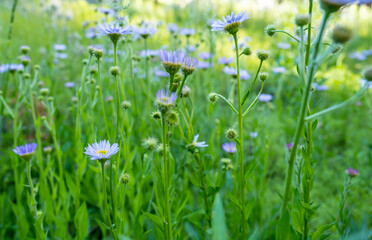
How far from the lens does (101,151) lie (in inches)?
45.3

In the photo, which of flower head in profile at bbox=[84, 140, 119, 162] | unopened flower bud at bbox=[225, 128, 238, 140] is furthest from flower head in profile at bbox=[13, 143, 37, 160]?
unopened flower bud at bbox=[225, 128, 238, 140]

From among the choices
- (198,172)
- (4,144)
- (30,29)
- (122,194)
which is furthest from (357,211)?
(30,29)

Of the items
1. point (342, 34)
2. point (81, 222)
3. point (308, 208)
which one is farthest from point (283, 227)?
point (81, 222)

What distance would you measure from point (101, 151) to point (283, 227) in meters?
0.69

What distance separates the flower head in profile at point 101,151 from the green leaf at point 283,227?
0.61 m

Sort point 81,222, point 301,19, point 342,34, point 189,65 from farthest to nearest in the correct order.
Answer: point 81,222 < point 189,65 < point 301,19 < point 342,34

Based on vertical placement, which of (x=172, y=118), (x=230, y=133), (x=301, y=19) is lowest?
(x=230, y=133)

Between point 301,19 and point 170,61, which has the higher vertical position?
point 301,19

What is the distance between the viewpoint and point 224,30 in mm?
1101

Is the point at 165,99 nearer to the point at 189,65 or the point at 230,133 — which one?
the point at 189,65

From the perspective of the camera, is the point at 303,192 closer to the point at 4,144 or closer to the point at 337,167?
the point at 337,167

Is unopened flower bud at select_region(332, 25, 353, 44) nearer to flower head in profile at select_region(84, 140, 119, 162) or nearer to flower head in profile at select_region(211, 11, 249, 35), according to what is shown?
flower head in profile at select_region(211, 11, 249, 35)

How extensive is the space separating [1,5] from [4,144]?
596cm

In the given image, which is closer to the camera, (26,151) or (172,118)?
(172,118)
